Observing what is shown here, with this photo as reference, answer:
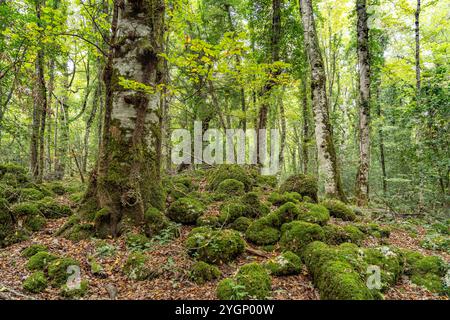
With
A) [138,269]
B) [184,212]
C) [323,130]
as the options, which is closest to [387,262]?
[184,212]

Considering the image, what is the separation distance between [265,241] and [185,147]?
1370cm

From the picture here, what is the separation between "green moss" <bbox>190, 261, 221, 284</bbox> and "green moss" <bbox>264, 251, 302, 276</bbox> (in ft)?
2.75

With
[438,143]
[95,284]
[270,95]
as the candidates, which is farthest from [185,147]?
[95,284]

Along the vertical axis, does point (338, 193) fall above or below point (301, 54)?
below

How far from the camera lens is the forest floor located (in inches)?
138

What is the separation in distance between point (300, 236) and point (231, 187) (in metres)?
3.22

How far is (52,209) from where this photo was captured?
600cm

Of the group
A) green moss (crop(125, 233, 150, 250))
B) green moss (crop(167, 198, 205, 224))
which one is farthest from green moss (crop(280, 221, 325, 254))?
green moss (crop(125, 233, 150, 250))

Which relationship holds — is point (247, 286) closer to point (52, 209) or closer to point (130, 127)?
point (130, 127)

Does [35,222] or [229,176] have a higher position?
[229,176]

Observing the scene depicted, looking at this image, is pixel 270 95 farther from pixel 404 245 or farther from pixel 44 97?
pixel 44 97

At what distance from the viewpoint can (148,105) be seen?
18.6 feet

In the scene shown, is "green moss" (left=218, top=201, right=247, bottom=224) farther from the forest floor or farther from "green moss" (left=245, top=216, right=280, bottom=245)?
the forest floor

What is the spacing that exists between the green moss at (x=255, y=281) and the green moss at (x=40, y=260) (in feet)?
9.44
